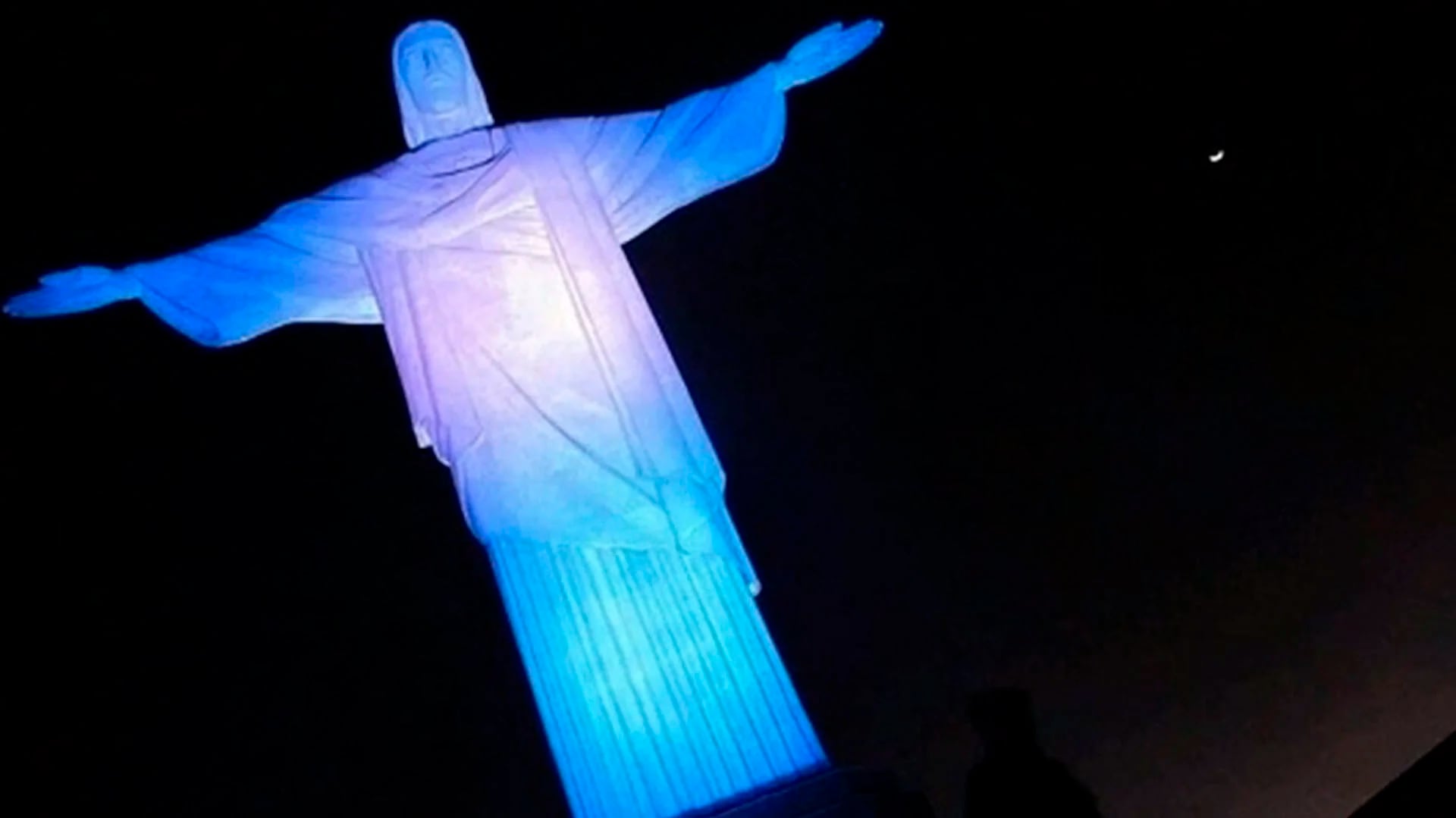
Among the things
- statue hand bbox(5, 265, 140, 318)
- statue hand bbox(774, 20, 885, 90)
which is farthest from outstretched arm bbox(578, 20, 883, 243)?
statue hand bbox(5, 265, 140, 318)

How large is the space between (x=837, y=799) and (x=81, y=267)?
8.08 ft

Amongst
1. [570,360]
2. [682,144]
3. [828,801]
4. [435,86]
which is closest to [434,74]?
[435,86]

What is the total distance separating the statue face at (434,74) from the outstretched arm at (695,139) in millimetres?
424

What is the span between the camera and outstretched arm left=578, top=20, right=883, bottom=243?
4.04 m

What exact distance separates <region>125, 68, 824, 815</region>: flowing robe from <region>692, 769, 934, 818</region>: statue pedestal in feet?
0.37

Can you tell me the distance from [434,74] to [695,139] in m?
0.81

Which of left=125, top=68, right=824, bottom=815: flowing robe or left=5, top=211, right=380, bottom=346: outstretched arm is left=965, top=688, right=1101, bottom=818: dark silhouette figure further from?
left=5, top=211, right=380, bottom=346: outstretched arm

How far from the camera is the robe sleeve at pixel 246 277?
3.95 metres

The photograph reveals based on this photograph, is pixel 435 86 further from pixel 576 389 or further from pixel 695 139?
pixel 576 389

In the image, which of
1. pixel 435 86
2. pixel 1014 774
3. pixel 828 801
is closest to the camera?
pixel 828 801

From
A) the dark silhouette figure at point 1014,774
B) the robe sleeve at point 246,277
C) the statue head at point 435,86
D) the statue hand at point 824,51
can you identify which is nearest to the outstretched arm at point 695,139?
the statue hand at point 824,51

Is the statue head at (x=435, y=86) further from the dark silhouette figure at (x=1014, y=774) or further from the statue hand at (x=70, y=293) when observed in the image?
the dark silhouette figure at (x=1014, y=774)

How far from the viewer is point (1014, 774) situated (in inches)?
132

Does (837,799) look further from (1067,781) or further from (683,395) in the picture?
(683,395)
